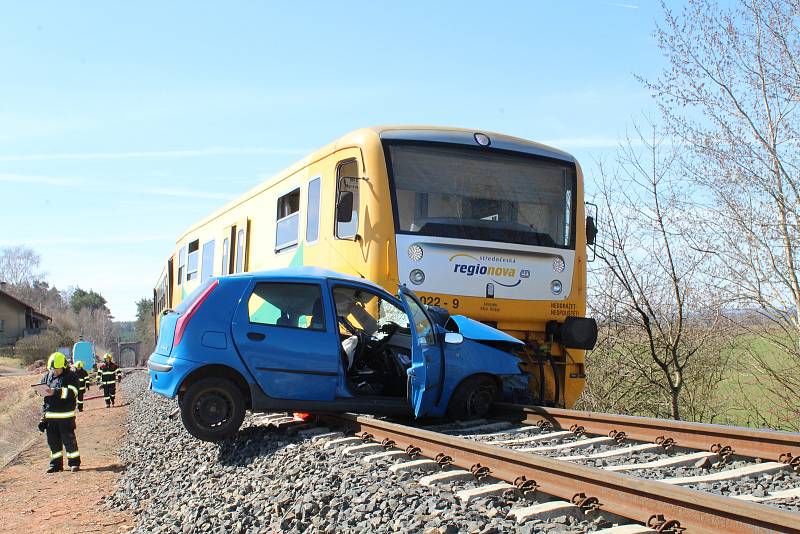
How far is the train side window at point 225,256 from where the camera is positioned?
48.9 feet

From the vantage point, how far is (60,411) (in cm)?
1246

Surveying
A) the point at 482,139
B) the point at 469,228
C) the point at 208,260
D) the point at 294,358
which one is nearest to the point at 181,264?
the point at 208,260

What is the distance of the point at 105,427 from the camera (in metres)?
18.9

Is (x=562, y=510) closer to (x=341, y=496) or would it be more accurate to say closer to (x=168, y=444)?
(x=341, y=496)

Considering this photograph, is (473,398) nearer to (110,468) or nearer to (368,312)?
(368,312)

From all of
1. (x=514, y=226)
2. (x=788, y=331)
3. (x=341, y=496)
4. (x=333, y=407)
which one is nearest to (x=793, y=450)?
(x=341, y=496)

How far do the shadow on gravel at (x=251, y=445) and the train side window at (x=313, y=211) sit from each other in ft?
9.76

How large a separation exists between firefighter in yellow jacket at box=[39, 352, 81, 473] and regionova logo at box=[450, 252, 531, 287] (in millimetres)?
6685

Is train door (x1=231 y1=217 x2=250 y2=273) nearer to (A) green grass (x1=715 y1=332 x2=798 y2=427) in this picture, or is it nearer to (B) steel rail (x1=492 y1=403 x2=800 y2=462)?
(B) steel rail (x1=492 y1=403 x2=800 y2=462)

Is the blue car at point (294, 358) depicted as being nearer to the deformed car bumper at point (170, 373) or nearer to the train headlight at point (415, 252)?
the deformed car bumper at point (170, 373)

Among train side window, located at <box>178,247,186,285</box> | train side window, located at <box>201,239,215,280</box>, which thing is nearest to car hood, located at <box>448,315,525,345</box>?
train side window, located at <box>201,239,215,280</box>

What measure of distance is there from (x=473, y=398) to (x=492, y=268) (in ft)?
5.72

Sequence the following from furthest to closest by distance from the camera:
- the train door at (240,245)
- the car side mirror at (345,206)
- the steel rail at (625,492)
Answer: the train door at (240,245) < the car side mirror at (345,206) < the steel rail at (625,492)

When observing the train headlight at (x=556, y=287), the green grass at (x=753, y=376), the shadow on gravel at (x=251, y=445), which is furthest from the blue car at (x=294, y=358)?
the green grass at (x=753, y=376)
